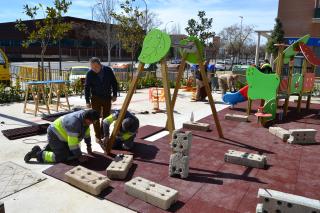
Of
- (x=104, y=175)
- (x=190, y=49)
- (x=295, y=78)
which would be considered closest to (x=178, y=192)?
(x=104, y=175)

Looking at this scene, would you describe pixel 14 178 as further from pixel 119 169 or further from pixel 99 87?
pixel 99 87

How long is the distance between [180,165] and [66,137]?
6.78ft

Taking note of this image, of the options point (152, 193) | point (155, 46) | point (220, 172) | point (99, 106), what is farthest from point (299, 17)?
point (152, 193)

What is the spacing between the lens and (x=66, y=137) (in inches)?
213

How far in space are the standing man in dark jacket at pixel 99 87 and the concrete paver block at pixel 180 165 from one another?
76.4 inches

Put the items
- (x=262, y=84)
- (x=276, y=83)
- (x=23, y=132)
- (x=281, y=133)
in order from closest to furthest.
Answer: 1. (x=23, y=132)
2. (x=281, y=133)
3. (x=276, y=83)
4. (x=262, y=84)

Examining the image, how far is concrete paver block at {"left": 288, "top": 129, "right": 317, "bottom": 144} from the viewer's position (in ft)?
23.1

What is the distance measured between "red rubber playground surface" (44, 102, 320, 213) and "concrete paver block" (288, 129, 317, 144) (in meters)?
0.22

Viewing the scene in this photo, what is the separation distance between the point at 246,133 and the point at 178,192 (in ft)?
13.5

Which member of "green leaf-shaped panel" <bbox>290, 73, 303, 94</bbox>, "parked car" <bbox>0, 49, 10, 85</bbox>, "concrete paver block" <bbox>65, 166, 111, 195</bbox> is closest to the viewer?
"concrete paver block" <bbox>65, 166, 111, 195</bbox>

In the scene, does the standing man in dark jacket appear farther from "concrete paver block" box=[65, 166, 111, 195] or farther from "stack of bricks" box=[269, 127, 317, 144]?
"stack of bricks" box=[269, 127, 317, 144]

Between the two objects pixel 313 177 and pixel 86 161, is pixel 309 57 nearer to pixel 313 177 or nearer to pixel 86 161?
pixel 313 177

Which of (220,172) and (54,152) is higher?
(54,152)

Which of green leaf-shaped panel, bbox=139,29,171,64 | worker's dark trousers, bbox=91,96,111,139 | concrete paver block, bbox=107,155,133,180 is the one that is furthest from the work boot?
green leaf-shaped panel, bbox=139,29,171,64
